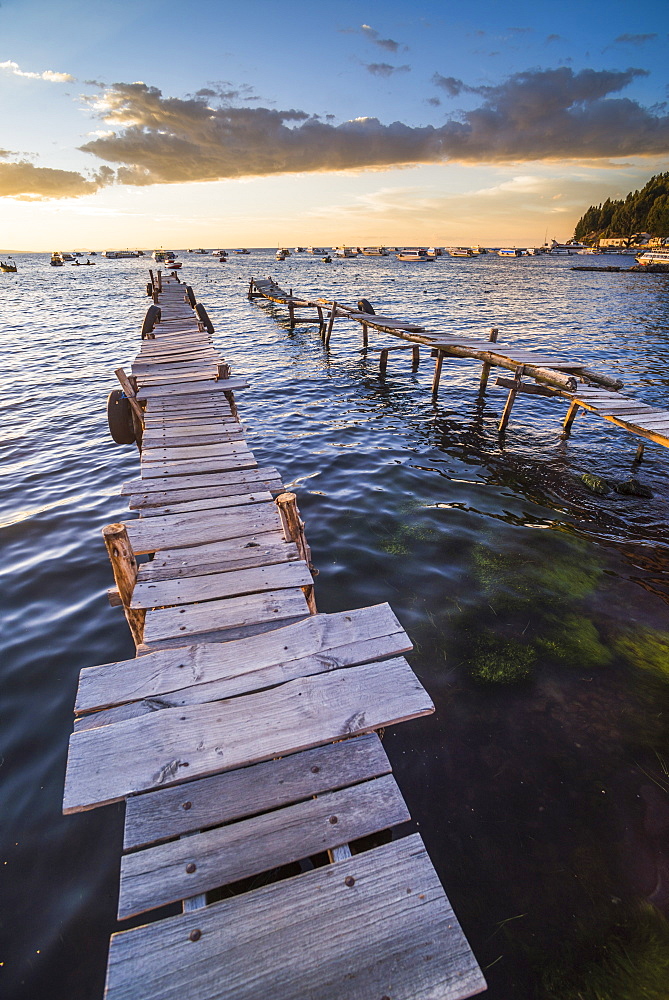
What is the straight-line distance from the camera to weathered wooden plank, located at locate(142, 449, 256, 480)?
6.38 metres

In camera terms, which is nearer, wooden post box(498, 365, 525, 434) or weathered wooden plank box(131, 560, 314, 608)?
weathered wooden plank box(131, 560, 314, 608)

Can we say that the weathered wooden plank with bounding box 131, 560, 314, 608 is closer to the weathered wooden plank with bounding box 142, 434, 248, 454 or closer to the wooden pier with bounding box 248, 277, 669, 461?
the weathered wooden plank with bounding box 142, 434, 248, 454

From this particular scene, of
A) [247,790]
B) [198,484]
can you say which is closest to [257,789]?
[247,790]

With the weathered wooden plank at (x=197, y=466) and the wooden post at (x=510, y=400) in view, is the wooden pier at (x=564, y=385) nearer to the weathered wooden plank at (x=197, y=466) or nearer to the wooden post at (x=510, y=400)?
the wooden post at (x=510, y=400)

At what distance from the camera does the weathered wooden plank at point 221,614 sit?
3.73 m

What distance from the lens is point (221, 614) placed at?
12.8 feet

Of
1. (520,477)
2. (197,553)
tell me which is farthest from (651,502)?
(197,553)

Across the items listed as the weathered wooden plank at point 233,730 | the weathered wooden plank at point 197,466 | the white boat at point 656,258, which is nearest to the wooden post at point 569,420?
the weathered wooden plank at point 197,466

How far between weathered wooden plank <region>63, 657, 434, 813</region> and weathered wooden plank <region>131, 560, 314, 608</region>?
122 centimetres

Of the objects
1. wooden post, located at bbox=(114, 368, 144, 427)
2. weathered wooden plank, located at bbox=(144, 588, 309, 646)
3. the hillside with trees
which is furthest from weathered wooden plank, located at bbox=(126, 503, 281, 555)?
the hillside with trees

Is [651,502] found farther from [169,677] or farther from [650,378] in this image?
[650,378]

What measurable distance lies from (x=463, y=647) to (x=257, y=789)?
361 centimetres

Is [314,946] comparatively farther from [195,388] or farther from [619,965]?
[195,388]

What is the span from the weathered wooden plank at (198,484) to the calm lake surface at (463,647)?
181cm
